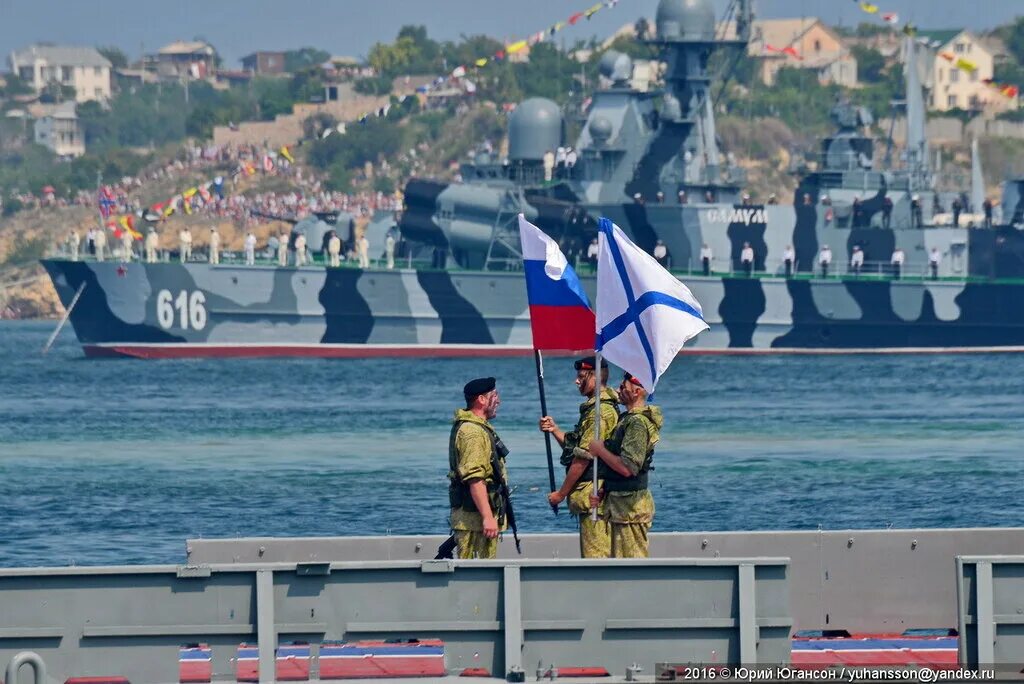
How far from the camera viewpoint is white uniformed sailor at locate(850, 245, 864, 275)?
167 ft

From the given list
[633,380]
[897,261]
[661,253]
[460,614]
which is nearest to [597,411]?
[633,380]

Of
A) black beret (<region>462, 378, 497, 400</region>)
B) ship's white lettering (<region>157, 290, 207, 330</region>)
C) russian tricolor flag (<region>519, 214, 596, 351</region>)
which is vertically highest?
ship's white lettering (<region>157, 290, 207, 330</region>)

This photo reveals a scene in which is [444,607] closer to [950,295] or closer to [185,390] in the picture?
[185,390]

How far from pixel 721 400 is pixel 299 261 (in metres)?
15.6

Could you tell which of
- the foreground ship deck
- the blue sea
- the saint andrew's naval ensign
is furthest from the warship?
the foreground ship deck

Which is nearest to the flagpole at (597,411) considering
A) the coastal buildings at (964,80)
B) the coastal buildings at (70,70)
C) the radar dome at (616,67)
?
the radar dome at (616,67)

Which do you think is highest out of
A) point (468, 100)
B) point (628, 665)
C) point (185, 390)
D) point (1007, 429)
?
point (468, 100)

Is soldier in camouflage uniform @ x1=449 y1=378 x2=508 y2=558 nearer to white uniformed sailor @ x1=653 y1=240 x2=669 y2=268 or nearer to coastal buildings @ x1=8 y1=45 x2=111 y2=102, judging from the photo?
white uniformed sailor @ x1=653 y1=240 x2=669 y2=268

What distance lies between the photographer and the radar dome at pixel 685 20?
54031mm

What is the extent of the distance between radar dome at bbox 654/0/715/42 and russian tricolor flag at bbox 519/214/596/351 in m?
44.6

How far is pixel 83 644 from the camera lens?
808 centimetres

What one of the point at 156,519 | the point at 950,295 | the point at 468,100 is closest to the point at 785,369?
the point at 950,295

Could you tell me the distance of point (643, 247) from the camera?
5053cm

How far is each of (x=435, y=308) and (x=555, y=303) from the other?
39905mm
